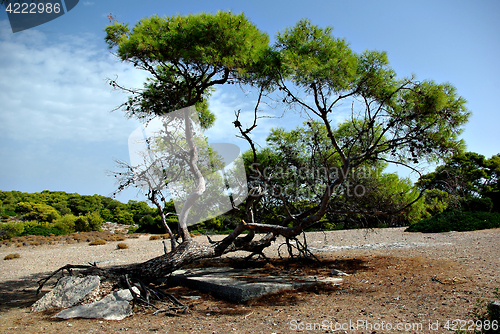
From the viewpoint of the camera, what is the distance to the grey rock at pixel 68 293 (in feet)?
14.3

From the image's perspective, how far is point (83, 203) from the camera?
32.8 metres

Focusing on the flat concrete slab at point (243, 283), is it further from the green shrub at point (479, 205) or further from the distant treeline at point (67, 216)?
the green shrub at point (479, 205)

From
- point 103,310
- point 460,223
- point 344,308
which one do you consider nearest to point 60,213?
point 103,310

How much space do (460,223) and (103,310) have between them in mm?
13776

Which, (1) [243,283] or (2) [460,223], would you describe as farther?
(2) [460,223]

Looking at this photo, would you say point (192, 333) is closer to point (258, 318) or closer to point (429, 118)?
point (258, 318)

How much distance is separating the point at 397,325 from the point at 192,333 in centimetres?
215

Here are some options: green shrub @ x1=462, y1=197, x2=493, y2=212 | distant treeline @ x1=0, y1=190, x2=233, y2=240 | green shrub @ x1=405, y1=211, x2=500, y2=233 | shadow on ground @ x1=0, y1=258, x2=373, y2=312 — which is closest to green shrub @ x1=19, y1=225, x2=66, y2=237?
distant treeline @ x1=0, y1=190, x2=233, y2=240

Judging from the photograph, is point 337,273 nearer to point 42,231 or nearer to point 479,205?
point 479,205

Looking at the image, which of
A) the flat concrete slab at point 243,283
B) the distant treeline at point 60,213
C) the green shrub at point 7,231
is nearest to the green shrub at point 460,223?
the flat concrete slab at point 243,283

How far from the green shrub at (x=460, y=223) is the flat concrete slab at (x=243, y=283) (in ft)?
32.0

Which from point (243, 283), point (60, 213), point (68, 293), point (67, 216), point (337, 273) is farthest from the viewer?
point (60, 213)

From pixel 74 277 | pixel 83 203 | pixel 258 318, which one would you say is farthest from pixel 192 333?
pixel 83 203

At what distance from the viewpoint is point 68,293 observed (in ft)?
14.6
